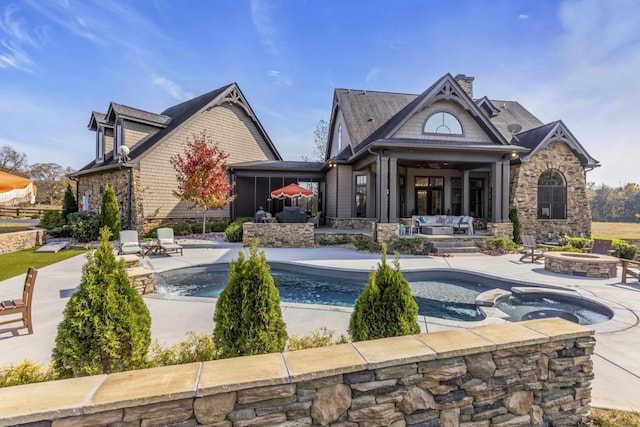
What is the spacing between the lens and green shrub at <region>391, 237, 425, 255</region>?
39.1 ft

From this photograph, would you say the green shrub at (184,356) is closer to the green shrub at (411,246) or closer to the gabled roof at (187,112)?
the green shrub at (411,246)

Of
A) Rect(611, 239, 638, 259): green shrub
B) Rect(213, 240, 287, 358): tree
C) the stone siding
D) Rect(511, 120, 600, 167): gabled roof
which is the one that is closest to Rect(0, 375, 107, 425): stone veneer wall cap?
Rect(213, 240, 287, 358): tree

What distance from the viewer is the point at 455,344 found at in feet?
8.16

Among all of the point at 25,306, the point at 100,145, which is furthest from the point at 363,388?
the point at 100,145

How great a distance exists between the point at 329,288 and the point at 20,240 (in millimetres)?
12927

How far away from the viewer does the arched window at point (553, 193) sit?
16.1m

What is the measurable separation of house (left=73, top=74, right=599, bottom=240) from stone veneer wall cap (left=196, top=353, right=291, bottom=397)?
10.5m

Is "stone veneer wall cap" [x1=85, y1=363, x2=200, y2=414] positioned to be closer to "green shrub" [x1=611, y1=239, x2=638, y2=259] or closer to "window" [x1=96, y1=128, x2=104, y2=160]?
"green shrub" [x1=611, y1=239, x2=638, y2=259]

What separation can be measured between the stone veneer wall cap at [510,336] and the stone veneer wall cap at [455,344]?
83mm

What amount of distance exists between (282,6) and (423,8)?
5116mm

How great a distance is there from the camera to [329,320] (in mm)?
4809

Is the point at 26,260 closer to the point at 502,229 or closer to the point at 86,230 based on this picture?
the point at 86,230

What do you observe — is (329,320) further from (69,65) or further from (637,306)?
(69,65)

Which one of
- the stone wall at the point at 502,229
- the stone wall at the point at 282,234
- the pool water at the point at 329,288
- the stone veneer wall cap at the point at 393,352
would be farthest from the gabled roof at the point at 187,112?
the stone veneer wall cap at the point at 393,352
